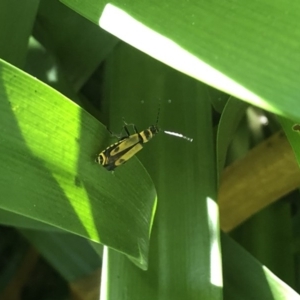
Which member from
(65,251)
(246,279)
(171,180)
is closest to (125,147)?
(171,180)

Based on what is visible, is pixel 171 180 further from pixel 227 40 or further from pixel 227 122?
pixel 227 40

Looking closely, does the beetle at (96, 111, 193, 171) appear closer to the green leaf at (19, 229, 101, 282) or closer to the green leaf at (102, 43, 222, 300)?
the green leaf at (102, 43, 222, 300)

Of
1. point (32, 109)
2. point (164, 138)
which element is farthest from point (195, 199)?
point (32, 109)

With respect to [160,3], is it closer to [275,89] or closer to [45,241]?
[275,89]

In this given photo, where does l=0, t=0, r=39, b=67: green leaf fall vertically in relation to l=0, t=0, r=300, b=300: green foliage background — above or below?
above

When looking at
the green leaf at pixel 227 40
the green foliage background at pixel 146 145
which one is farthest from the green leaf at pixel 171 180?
the green leaf at pixel 227 40

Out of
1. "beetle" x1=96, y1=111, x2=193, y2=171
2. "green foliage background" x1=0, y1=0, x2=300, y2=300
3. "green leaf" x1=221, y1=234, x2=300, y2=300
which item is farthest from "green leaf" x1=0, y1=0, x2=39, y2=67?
"green leaf" x1=221, y1=234, x2=300, y2=300

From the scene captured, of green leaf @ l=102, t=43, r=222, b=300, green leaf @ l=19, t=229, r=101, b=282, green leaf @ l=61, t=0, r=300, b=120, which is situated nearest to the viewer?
green leaf @ l=61, t=0, r=300, b=120

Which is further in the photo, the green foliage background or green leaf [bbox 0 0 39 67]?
green leaf [bbox 0 0 39 67]
